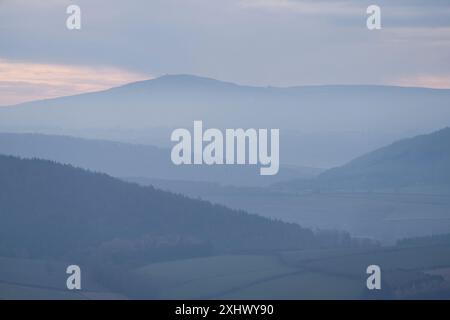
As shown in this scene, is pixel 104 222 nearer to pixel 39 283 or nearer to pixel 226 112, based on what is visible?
pixel 39 283

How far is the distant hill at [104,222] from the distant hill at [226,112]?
0.38m

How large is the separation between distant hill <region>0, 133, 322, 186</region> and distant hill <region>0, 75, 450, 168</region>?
71 millimetres

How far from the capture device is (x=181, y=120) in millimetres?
9664

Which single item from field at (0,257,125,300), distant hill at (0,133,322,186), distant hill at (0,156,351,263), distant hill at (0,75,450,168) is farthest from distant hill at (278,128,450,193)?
field at (0,257,125,300)

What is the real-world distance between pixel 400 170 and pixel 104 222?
2.41 meters

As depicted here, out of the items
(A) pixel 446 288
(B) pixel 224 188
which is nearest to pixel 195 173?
(B) pixel 224 188

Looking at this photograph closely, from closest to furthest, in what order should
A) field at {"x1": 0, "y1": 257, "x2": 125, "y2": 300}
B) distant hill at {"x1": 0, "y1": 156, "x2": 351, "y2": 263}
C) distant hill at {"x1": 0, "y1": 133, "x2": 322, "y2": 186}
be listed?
field at {"x1": 0, "y1": 257, "x2": 125, "y2": 300} → distant hill at {"x1": 0, "y1": 156, "x2": 351, "y2": 263} → distant hill at {"x1": 0, "y1": 133, "x2": 322, "y2": 186}

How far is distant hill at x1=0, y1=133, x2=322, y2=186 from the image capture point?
9.64 m

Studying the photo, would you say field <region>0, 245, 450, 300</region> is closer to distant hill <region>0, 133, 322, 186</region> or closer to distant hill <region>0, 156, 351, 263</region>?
distant hill <region>0, 156, 351, 263</region>

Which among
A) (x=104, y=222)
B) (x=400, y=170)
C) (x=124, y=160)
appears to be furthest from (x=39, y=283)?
(x=400, y=170)

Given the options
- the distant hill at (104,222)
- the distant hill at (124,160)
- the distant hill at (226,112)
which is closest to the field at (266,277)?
the distant hill at (104,222)
